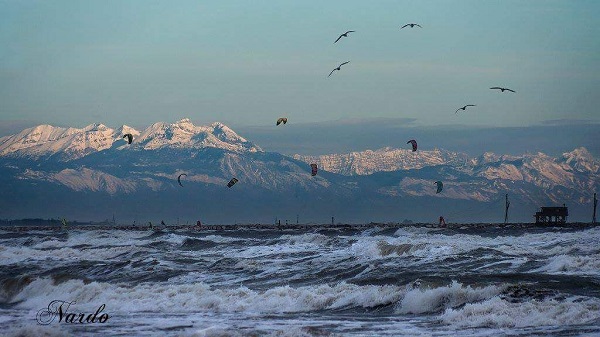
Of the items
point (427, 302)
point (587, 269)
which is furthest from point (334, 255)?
point (427, 302)

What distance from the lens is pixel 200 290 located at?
136 feet

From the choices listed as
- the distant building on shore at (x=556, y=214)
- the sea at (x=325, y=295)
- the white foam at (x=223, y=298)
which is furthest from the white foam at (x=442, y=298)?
the distant building on shore at (x=556, y=214)

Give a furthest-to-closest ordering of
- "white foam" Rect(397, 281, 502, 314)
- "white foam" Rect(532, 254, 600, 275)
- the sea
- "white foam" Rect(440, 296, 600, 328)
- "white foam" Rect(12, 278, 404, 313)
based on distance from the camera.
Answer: "white foam" Rect(532, 254, 600, 275) < "white foam" Rect(12, 278, 404, 313) < "white foam" Rect(397, 281, 502, 314) < the sea < "white foam" Rect(440, 296, 600, 328)

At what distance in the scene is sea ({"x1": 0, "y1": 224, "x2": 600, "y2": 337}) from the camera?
31484mm

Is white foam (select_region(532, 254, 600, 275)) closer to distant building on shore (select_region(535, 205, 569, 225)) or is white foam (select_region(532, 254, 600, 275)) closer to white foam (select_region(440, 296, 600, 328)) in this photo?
white foam (select_region(440, 296, 600, 328))

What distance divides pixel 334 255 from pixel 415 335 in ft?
97.4

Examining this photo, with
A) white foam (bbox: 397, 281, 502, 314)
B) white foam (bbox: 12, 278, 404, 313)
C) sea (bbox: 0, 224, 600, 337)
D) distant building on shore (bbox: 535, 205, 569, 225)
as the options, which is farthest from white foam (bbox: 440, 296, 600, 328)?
distant building on shore (bbox: 535, 205, 569, 225)

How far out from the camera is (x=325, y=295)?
127ft

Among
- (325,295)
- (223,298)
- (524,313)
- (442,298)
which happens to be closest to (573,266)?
(442,298)

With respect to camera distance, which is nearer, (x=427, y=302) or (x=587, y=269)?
(x=427, y=302)

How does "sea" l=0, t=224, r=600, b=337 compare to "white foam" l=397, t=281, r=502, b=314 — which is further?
"white foam" l=397, t=281, r=502, b=314

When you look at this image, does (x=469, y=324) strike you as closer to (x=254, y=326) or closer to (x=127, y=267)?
(x=254, y=326)

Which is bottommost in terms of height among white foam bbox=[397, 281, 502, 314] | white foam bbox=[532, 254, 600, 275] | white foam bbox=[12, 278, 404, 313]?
white foam bbox=[12, 278, 404, 313]

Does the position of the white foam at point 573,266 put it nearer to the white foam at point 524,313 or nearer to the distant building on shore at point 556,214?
the white foam at point 524,313
